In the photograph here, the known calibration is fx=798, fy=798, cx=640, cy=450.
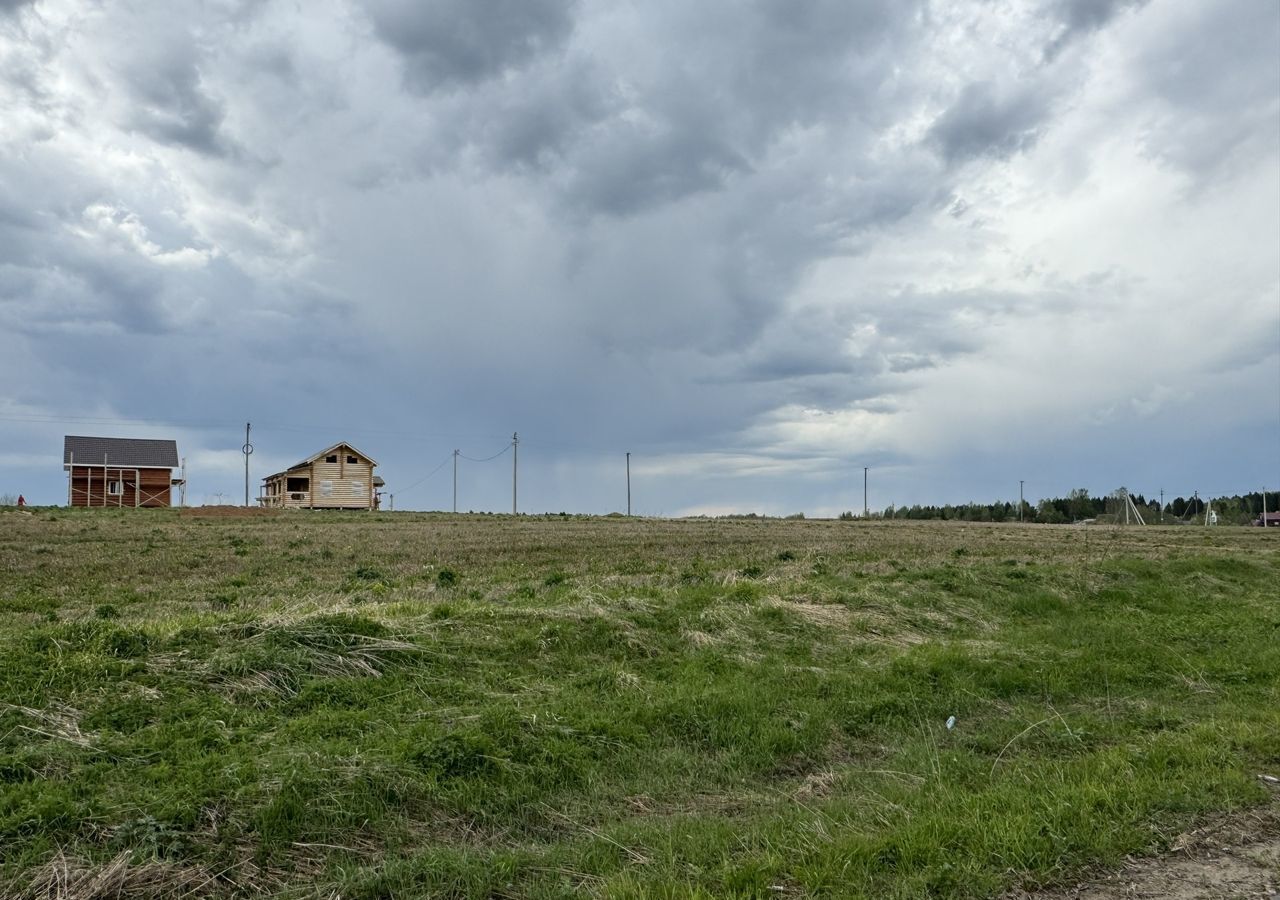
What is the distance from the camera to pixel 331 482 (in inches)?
2625

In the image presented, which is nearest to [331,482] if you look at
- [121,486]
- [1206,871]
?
[121,486]

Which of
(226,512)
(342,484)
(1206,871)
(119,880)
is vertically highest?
(342,484)

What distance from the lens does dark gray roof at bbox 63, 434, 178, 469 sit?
61.2 m

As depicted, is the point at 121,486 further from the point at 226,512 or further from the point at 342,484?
the point at 226,512

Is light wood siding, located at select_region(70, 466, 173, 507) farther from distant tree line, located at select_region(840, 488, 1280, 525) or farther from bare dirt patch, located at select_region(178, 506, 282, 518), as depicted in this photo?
distant tree line, located at select_region(840, 488, 1280, 525)

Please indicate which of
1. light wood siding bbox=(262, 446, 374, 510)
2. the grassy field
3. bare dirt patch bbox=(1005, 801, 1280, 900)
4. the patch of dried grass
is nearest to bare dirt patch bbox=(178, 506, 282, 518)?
light wood siding bbox=(262, 446, 374, 510)

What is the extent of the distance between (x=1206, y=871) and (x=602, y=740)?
187 inches

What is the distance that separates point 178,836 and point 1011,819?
5.82 metres

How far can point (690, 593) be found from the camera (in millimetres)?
14297

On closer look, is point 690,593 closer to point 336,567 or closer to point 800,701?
point 800,701

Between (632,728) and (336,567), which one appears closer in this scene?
(632,728)

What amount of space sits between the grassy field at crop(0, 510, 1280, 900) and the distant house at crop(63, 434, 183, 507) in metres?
54.1

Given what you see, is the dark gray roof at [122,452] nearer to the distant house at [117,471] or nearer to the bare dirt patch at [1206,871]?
the distant house at [117,471]

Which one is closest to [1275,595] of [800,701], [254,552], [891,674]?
[891,674]
